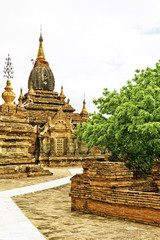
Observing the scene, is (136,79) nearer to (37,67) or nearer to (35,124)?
(35,124)

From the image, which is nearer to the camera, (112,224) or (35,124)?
(112,224)

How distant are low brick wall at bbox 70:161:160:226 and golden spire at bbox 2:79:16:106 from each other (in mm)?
15164

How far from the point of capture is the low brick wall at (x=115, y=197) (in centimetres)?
676

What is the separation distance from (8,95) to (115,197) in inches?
654

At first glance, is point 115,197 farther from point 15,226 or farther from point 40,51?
point 40,51

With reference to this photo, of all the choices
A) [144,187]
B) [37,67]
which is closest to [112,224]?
[144,187]

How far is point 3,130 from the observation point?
18.9 m

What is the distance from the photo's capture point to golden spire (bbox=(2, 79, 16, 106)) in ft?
72.4

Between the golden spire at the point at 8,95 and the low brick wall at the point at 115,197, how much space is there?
15.2 meters

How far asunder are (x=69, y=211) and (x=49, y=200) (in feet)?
6.64

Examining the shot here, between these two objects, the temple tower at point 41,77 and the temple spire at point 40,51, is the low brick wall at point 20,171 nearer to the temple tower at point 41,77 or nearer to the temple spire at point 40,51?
the temple tower at point 41,77

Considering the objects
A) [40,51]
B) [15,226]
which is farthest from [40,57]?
[15,226]

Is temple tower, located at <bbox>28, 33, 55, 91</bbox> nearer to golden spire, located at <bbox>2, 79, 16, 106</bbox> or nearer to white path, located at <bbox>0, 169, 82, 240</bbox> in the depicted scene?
golden spire, located at <bbox>2, 79, 16, 106</bbox>

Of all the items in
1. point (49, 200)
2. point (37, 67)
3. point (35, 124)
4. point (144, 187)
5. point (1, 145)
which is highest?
point (37, 67)
